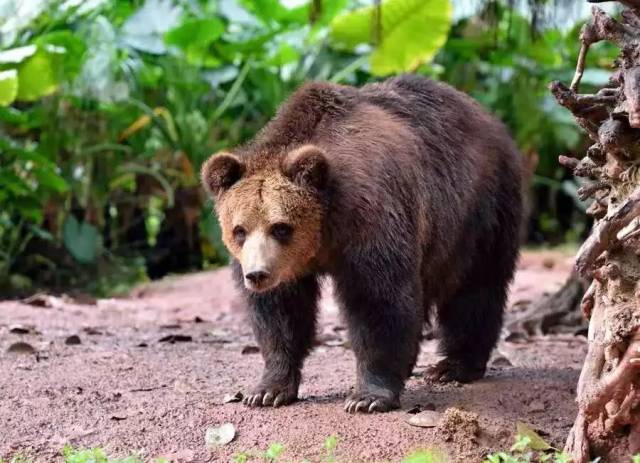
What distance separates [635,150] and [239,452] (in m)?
2.01

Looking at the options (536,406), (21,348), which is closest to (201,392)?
(21,348)

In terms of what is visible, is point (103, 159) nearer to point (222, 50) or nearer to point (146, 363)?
point (222, 50)

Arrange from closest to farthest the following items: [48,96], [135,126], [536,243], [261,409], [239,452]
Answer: [239,452]
[261,409]
[48,96]
[135,126]
[536,243]

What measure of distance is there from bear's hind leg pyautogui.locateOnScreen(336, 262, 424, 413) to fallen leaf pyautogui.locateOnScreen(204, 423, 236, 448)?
60cm

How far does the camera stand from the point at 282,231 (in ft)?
15.0

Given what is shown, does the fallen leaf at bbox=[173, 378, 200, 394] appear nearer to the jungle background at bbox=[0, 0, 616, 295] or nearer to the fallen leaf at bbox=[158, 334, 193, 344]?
the fallen leaf at bbox=[158, 334, 193, 344]

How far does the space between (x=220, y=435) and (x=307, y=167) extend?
4.20 ft

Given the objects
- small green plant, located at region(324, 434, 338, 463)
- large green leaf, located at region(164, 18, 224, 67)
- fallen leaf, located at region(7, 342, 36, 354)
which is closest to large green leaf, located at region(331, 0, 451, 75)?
large green leaf, located at region(164, 18, 224, 67)

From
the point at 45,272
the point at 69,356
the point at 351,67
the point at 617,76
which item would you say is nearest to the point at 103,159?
the point at 45,272

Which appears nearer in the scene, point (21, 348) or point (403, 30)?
point (21, 348)

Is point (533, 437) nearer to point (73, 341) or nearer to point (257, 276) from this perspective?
point (257, 276)

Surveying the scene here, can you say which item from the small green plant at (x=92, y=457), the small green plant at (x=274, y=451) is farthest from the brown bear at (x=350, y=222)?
the small green plant at (x=92, y=457)

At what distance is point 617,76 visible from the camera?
12.8 feet

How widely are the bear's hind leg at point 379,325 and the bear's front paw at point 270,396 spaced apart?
1.06ft
